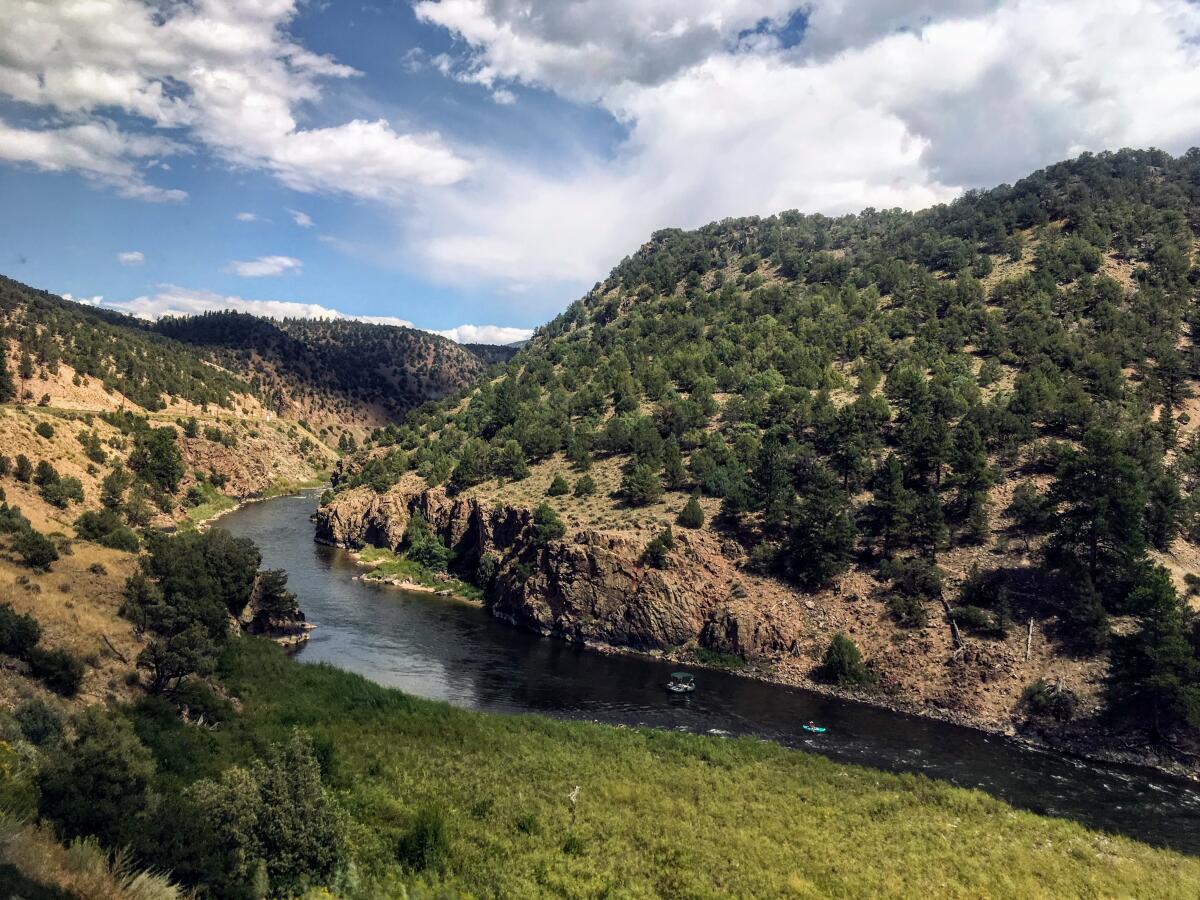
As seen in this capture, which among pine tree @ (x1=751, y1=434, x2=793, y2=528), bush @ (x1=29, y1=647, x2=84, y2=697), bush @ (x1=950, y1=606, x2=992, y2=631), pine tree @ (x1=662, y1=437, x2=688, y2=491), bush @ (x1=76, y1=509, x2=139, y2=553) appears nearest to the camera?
bush @ (x1=29, y1=647, x2=84, y2=697)

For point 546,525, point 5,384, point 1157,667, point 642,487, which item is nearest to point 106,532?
point 546,525

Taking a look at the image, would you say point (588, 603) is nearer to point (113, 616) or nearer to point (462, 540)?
point (462, 540)

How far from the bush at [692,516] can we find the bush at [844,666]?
20.4 metres

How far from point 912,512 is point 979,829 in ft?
124

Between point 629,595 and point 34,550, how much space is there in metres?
49.6

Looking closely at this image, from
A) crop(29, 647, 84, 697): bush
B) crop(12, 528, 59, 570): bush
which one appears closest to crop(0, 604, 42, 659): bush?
crop(29, 647, 84, 697): bush

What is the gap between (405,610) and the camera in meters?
81.1

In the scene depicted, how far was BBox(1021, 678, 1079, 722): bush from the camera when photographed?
5234 cm

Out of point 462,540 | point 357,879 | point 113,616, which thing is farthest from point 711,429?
point 357,879

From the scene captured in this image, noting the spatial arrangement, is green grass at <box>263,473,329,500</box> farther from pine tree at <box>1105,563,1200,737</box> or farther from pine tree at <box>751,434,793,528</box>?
pine tree at <box>1105,563,1200,737</box>

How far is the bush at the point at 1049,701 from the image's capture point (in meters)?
52.3

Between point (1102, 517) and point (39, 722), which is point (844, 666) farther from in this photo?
point (39, 722)

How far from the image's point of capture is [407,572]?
314 ft

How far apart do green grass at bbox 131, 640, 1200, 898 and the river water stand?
567 cm
